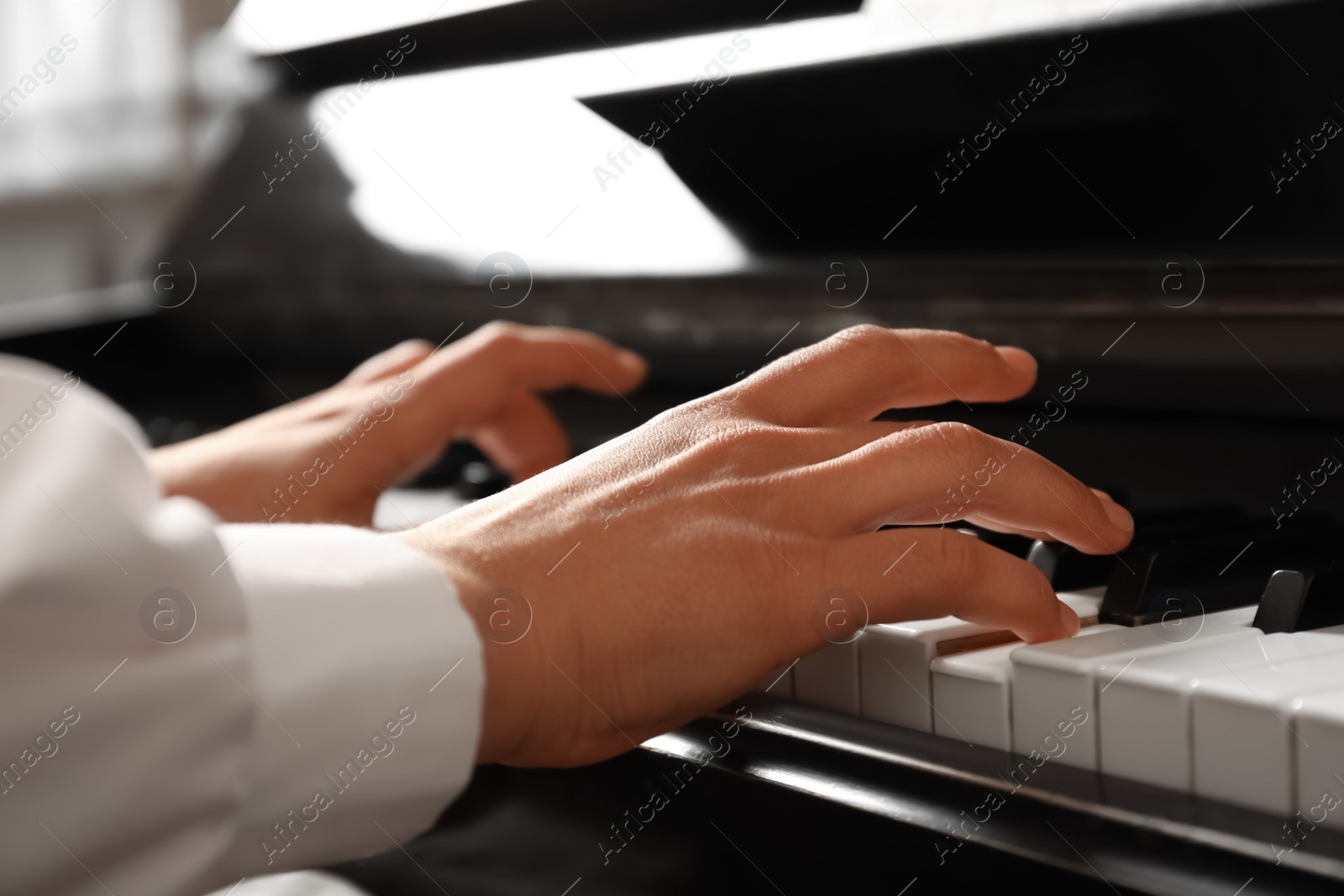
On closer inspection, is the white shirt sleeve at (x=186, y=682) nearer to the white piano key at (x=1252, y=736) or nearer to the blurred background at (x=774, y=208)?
the white piano key at (x=1252, y=736)

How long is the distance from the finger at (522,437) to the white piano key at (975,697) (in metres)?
0.74

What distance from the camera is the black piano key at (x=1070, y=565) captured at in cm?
79

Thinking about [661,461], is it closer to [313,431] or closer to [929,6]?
[929,6]

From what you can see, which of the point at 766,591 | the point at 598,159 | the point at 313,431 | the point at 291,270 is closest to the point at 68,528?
the point at 766,591

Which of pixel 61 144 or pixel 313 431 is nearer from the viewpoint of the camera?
pixel 313 431

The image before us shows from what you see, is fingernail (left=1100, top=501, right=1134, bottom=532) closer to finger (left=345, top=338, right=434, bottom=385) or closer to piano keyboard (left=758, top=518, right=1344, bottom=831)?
piano keyboard (left=758, top=518, right=1344, bottom=831)

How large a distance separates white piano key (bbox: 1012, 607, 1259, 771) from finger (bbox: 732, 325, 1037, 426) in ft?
0.69

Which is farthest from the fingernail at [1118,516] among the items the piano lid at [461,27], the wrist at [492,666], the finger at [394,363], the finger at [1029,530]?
the finger at [394,363]

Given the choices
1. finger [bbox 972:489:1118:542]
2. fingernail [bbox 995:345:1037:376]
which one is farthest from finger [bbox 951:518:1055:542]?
fingernail [bbox 995:345:1037:376]

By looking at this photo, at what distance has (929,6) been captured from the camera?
3.19 ft

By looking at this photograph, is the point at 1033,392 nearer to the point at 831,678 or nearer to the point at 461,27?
the point at 831,678

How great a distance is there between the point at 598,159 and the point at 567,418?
29 cm

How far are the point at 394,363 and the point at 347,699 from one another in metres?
0.79

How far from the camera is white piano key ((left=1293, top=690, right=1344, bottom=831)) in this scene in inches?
19.9
